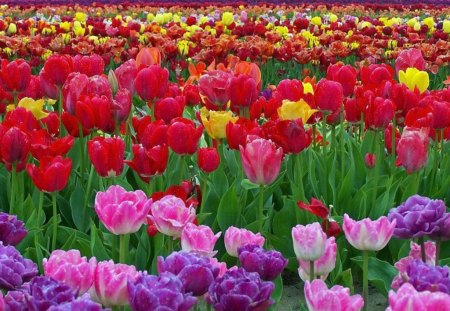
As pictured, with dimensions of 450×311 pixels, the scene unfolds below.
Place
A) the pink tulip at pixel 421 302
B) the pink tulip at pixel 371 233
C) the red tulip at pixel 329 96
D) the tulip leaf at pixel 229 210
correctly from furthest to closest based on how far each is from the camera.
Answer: the red tulip at pixel 329 96
the tulip leaf at pixel 229 210
the pink tulip at pixel 371 233
the pink tulip at pixel 421 302

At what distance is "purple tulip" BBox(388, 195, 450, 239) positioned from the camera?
1700mm

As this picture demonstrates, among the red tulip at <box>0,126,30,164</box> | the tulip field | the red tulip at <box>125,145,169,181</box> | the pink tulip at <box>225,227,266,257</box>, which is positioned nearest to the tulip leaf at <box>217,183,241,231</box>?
the tulip field

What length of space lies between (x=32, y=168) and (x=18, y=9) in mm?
14483

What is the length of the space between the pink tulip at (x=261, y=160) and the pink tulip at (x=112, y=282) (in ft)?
2.54

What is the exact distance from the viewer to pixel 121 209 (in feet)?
5.47

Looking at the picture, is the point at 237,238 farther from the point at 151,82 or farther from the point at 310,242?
the point at 151,82

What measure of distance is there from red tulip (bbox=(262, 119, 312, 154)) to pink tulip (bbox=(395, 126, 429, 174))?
0.28 m

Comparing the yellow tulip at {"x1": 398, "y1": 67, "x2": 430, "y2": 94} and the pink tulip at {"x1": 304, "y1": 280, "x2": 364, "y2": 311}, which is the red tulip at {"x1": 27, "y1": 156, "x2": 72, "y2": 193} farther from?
the yellow tulip at {"x1": 398, "y1": 67, "x2": 430, "y2": 94}

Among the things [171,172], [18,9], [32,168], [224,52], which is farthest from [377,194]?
[18,9]

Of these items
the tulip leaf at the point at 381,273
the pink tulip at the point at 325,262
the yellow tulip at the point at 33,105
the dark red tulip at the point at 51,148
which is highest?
the dark red tulip at the point at 51,148

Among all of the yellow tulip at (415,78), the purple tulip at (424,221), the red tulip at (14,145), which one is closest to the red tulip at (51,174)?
the red tulip at (14,145)

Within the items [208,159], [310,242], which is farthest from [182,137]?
[310,242]

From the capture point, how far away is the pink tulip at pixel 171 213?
1.76m

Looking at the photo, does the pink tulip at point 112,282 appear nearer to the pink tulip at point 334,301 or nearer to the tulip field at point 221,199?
the tulip field at point 221,199
